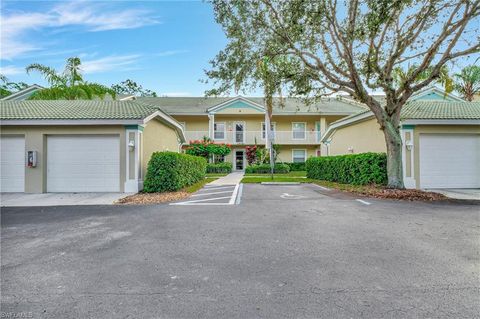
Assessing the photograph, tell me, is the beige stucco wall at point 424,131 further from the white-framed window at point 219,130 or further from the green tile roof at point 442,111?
the white-framed window at point 219,130

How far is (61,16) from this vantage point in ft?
35.0

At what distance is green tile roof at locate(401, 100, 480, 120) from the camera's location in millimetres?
10992

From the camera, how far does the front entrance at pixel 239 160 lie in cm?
2603

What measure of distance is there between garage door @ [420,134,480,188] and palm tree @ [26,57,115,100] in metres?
20.5

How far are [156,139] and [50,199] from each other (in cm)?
524

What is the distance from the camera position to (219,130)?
2638 cm

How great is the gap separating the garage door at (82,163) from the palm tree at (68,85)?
9914mm

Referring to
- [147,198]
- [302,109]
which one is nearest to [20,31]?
[147,198]

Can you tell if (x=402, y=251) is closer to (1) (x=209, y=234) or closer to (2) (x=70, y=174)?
(1) (x=209, y=234)

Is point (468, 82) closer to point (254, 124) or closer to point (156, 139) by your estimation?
point (254, 124)

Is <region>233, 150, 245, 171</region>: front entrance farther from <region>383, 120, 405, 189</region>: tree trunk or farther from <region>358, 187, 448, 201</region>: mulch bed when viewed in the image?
<region>358, 187, 448, 201</region>: mulch bed

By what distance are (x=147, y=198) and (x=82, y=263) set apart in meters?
5.42

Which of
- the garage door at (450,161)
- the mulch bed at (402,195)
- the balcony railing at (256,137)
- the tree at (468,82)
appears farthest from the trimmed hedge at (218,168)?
the tree at (468,82)

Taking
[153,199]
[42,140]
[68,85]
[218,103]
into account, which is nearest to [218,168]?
[218,103]
